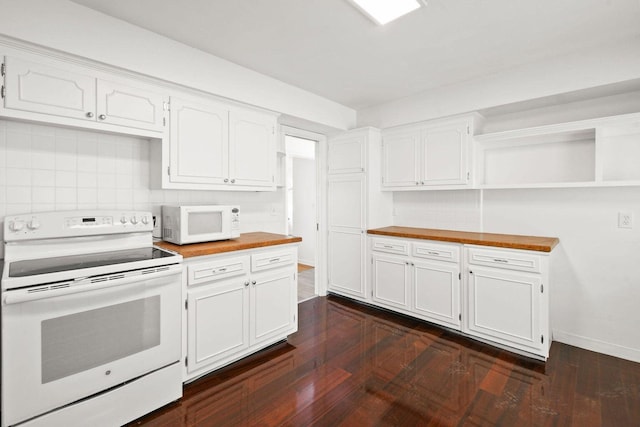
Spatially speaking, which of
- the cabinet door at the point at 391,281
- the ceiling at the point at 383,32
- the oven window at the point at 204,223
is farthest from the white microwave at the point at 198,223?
the cabinet door at the point at 391,281

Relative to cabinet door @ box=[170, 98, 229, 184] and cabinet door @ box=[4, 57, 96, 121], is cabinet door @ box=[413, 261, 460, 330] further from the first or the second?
cabinet door @ box=[4, 57, 96, 121]

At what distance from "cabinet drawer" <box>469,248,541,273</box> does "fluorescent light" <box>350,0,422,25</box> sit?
196 centimetres

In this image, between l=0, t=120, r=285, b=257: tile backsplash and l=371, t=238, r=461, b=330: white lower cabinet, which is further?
l=371, t=238, r=461, b=330: white lower cabinet

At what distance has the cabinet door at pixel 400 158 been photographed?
3.41 m

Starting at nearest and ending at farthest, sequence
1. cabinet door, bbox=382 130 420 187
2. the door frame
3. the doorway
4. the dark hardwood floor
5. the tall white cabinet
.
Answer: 1. the dark hardwood floor
2. cabinet door, bbox=382 130 420 187
3. the tall white cabinet
4. the door frame
5. the doorway

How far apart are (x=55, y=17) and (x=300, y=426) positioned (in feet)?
8.89

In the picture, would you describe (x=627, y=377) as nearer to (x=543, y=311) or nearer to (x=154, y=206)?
(x=543, y=311)

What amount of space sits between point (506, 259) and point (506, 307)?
399 mm

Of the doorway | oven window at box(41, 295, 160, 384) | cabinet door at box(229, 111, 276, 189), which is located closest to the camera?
oven window at box(41, 295, 160, 384)

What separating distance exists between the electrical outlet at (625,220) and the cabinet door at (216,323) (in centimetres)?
304

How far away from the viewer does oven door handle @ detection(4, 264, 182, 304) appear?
1406 millimetres

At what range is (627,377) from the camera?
7.26 ft

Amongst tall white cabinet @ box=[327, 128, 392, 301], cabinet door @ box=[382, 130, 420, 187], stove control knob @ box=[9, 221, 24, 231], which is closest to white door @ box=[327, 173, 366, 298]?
tall white cabinet @ box=[327, 128, 392, 301]

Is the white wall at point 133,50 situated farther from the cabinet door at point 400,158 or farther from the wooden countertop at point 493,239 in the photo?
the wooden countertop at point 493,239
